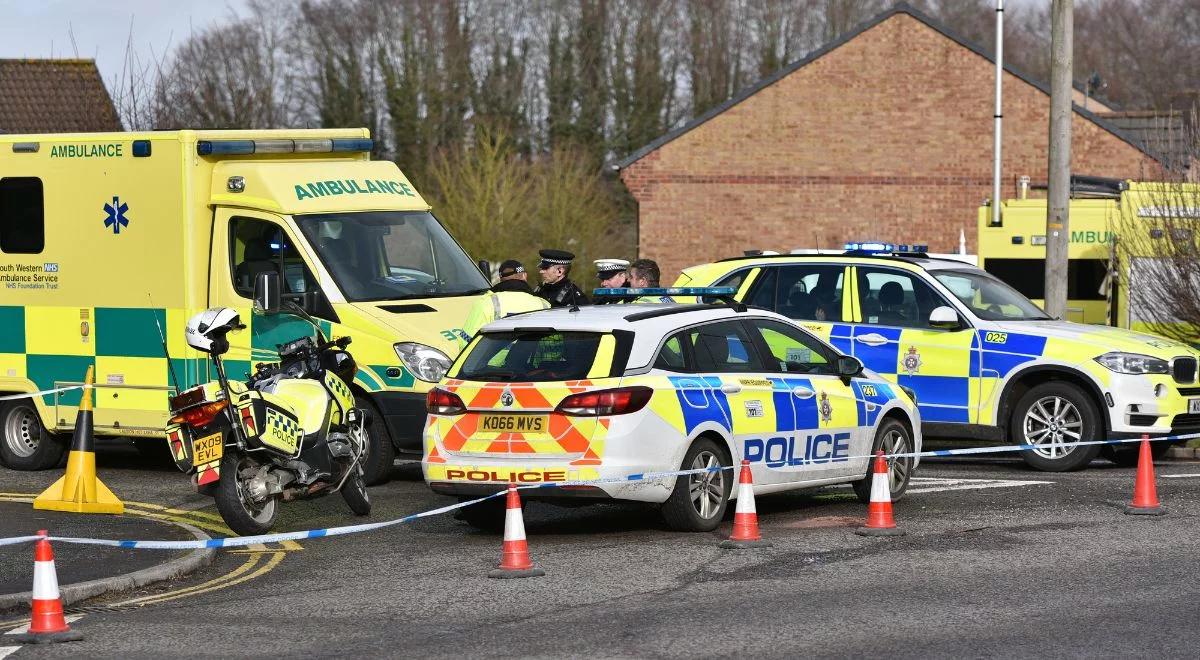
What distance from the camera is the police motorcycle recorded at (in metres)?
11.0

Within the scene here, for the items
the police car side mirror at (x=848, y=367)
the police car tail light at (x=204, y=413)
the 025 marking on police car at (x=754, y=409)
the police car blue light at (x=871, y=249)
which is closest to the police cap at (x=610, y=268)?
the police car blue light at (x=871, y=249)

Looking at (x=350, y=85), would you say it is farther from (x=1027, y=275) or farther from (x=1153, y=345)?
(x=1153, y=345)

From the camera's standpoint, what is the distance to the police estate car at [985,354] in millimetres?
14445

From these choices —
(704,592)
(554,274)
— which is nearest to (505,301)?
(554,274)

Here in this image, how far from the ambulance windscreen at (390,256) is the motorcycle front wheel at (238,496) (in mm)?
3065

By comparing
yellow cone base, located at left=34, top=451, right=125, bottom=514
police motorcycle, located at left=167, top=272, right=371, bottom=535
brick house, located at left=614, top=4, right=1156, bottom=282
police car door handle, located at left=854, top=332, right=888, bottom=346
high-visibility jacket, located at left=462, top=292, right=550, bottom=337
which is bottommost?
yellow cone base, located at left=34, top=451, right=125, bottom=514

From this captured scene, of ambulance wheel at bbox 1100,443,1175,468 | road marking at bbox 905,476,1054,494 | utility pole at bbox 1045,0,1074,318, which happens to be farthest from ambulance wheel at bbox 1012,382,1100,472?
utility pole at bbox 1045,0,1074,318

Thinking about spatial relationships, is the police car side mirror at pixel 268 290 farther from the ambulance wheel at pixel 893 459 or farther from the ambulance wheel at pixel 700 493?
the ambulance wheel at pixel 893 459

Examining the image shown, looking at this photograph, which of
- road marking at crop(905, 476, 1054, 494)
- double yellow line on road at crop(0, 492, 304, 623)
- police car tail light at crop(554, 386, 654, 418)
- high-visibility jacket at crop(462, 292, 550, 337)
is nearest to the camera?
double yellow line on road at crop(0, 492, 304, 623)

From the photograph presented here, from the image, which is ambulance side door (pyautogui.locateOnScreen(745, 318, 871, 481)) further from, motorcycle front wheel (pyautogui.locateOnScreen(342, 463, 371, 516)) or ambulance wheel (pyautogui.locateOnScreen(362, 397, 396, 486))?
ambulance wheel (pyautogui.locateOnScreen(362, 397, 396, 486))

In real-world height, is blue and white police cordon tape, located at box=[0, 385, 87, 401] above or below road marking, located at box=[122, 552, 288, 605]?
above

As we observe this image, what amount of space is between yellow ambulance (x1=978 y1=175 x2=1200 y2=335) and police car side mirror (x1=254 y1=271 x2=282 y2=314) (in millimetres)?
11311

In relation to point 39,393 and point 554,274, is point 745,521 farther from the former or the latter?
point 39,393

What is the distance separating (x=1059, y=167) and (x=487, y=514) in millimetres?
9982
